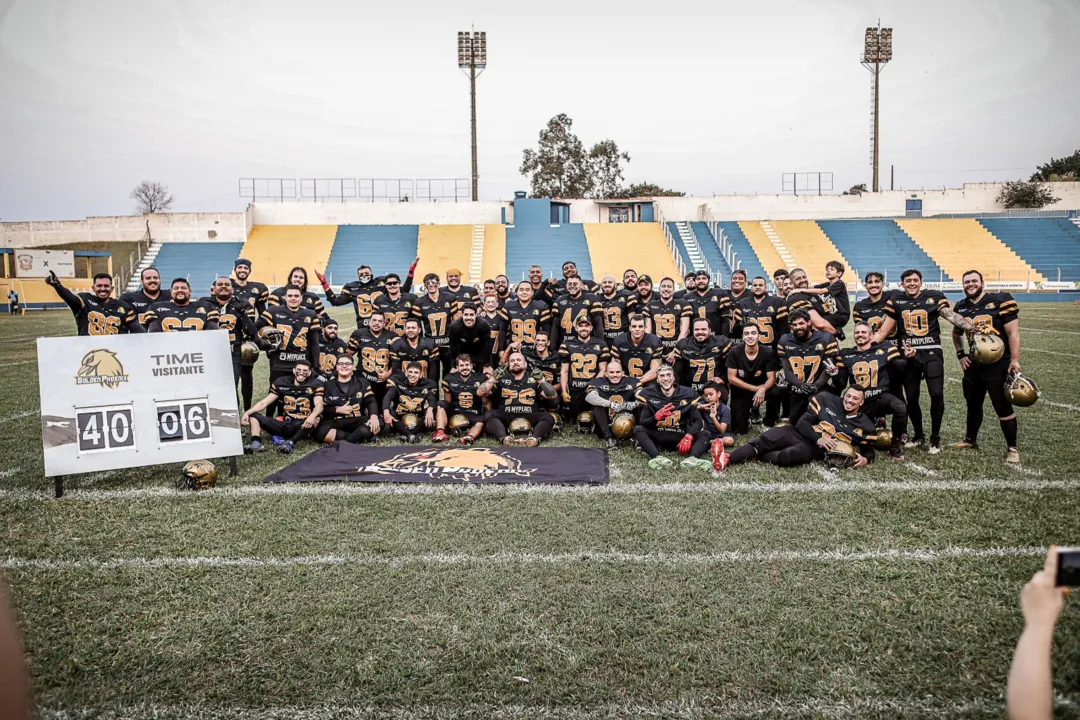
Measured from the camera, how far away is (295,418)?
7215mm

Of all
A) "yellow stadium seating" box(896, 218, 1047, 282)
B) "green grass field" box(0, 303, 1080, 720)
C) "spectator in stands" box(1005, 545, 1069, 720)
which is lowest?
"green grass field" box(0, 303, 1080, 720)

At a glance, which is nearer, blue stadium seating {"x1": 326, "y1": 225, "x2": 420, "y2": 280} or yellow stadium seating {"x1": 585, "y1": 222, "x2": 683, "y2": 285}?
yellow stadium seating {"x1": 585, "y1": 222, "x2": 683, "y2": 285}

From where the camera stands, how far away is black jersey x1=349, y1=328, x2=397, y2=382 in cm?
794

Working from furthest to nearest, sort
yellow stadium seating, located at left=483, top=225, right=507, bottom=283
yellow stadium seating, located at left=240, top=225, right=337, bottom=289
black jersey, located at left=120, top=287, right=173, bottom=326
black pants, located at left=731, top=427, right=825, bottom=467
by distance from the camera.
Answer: yellow stadium seating, located at left=483, top=225, right=507, bottom=283
yellow stadium seating, located at left=240, top=225, right=337, bottom=289
black jersey, located at left=120, top=287, right=173, bottom=326
black pants, located at left=731, top=427, right=825, bottom=467

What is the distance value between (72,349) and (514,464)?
386 cm

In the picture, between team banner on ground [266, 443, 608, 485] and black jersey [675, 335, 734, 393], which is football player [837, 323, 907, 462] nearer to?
black jersey [675, 335, 734, 393]

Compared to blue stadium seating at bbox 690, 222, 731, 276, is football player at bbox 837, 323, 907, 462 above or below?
below

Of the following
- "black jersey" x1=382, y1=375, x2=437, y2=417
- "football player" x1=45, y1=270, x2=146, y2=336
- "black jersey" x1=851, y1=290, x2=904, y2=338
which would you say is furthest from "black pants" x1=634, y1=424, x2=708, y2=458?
"football player" x1=45, y1=270, x2=146, y2=336

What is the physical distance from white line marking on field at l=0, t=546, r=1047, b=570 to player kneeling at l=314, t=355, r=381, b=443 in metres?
3.00

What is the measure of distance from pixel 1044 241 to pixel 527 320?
36888mm

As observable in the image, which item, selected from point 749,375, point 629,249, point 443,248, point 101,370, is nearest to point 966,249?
point 629,249

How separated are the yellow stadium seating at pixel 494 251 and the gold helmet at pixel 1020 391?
26.9 meters

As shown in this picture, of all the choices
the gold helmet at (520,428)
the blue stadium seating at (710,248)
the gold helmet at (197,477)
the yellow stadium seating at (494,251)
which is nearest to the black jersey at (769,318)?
the gold helmet at (520,428)

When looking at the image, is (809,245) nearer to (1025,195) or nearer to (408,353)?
(1025,195)
